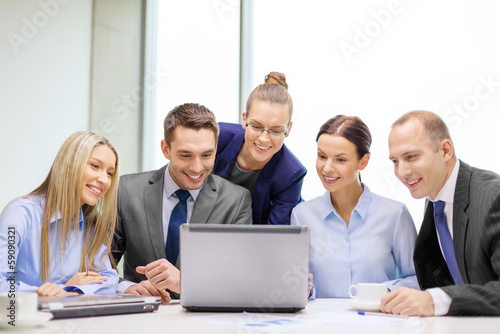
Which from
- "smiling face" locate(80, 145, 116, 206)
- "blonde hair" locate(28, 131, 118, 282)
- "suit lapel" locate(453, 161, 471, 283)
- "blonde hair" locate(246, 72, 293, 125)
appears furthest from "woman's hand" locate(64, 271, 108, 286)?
"suit lapel" locate(453, 161, 471, 283)

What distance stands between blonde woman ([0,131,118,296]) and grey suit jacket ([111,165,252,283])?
0.64 ft

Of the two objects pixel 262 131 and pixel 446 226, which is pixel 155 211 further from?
pixel 446 226

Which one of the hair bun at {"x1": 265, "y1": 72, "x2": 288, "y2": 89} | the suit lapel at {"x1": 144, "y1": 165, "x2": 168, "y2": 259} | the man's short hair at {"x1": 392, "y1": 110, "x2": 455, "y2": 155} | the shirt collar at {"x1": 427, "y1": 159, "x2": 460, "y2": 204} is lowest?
the suit lapel at {"x1": 144, "y1": 165, "x2": 168, "y2": 259}

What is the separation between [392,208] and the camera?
2311 mm

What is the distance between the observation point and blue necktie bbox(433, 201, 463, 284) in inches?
76.9

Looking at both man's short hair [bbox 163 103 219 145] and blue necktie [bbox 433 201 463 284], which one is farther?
man's short hair [bbox 163 103 219 145]

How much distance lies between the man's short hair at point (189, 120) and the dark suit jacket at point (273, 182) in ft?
1.24

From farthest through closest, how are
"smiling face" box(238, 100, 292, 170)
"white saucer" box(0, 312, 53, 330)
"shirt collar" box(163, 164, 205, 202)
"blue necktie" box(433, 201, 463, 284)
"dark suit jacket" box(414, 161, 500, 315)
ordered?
"smiling face" box(238, 100, 292, 170)
"shirt collar" box(163, 164, 205, 202)
"blue necktie" box(433, 201, 463, 284)
"dark suit jacket" box(414, 161, 500, 315)
"white saucer" box(0, 312, 53, 330)

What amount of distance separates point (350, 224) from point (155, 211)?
2.88 ft

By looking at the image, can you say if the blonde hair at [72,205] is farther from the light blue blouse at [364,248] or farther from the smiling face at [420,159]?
the smiling face at [420,159]

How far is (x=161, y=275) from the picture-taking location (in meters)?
1.75

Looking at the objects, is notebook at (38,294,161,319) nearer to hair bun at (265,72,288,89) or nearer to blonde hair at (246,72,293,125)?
blonde hair at (246,72,293,125)

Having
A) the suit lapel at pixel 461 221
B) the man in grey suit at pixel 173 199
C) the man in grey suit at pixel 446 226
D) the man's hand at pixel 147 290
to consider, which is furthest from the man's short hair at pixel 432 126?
the man's hand at pixel 147 290

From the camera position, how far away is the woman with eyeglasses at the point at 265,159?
8.26 ft
